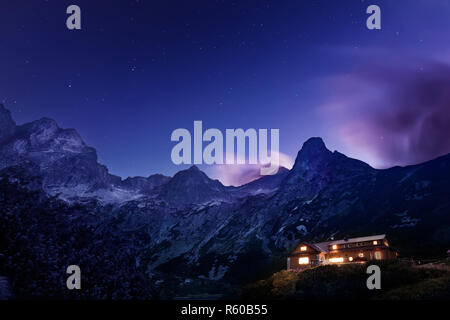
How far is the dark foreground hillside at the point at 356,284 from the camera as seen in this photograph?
48.3m

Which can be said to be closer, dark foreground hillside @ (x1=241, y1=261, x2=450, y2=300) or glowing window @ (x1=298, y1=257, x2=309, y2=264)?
dark foreground hillside @ (x1=241, y1=261, x2=450, y2=300)

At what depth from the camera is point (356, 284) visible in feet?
196

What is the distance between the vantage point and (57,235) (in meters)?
124

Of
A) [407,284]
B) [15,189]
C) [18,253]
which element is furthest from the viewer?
[15,189]

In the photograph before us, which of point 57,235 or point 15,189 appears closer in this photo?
point 57,235

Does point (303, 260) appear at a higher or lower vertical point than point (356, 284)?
higher

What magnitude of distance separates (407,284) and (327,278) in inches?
581

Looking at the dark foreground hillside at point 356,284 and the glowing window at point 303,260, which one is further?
the glowing window at point 303,260

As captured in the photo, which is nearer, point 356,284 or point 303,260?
point 356,284

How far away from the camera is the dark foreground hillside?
159 feet
